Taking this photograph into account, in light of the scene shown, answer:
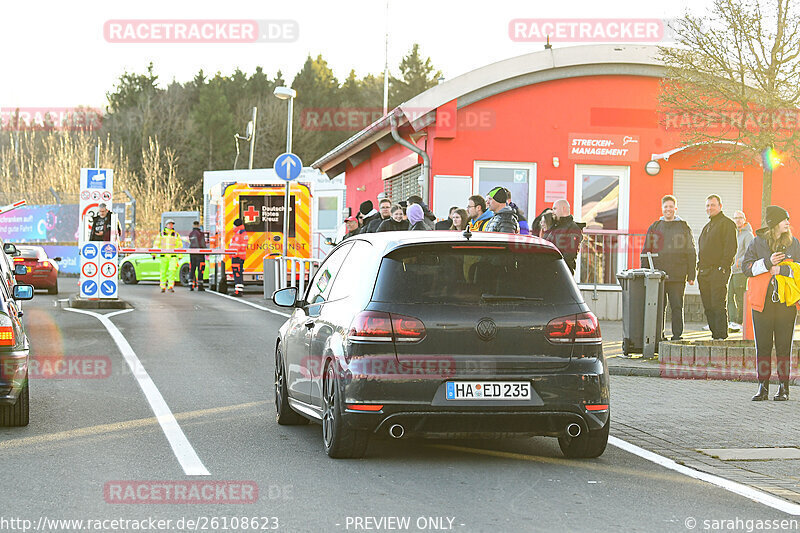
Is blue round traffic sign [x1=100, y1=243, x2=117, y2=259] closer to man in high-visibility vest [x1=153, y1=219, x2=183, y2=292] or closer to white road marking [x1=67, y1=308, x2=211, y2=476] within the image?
white road marking [x1=67, y1=308, x2=211, y2=476]

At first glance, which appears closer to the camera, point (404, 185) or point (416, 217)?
point (416, 217)

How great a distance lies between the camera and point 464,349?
7.46 metres

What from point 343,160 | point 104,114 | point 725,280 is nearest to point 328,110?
point 104,114

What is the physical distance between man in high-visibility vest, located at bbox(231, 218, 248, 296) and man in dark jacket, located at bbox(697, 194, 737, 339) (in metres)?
16.6

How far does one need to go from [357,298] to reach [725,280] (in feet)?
29.4

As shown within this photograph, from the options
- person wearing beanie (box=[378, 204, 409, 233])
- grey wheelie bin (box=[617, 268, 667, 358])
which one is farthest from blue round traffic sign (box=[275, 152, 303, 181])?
grey wheelie bin (box=[617, 268, 667, 358])

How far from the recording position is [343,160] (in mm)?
32906

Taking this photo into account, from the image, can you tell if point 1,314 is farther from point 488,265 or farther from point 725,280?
point 725,280

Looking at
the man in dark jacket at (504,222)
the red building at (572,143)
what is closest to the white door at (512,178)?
the red building at (572,143)

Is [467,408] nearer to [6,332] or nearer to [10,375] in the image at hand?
[10,375]

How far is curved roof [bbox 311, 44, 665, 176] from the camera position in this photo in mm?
22656

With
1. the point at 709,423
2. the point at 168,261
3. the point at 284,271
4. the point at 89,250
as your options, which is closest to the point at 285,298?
the point at 709,423

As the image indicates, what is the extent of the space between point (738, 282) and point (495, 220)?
754 cm

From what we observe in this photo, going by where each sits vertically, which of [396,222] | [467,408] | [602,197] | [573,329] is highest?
[602,197]
